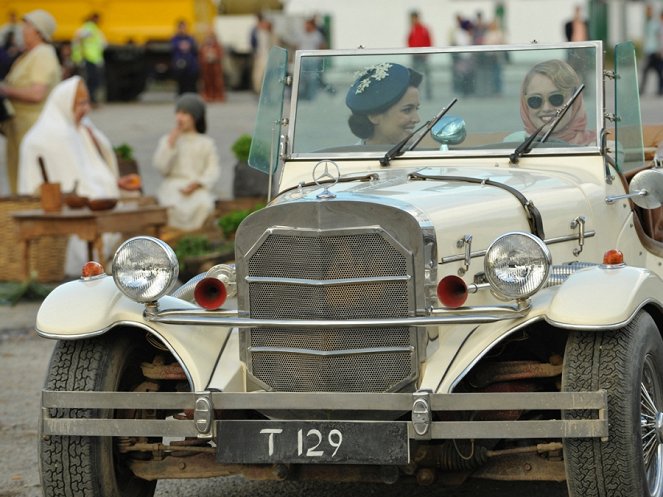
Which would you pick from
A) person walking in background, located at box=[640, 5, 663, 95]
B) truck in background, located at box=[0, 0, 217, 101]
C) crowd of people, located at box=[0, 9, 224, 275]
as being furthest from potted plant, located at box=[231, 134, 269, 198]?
person walking in background, located at box=[640, 5, 663, 95]

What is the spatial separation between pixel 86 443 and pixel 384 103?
213 cm

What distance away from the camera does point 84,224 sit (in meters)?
10.6

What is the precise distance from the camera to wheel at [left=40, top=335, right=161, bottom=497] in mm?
5117

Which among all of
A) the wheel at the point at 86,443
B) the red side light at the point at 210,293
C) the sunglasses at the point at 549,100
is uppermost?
the sunglasses at the point at 549,100

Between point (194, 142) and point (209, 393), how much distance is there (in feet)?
25.8

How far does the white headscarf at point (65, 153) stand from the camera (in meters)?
12.0

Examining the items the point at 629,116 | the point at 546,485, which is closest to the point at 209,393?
the point at 546,485

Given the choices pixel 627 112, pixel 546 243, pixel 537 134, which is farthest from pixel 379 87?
pixel 546 243

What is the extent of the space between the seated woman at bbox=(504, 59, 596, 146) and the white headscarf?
630cm

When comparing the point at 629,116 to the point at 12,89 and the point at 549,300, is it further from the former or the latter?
the point at 12,89

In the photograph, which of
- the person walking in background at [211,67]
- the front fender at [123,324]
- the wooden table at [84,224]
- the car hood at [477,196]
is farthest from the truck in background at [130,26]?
the front fender at [123,324]

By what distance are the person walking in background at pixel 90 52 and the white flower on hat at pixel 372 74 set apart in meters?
22.9

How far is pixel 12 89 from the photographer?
13.8m

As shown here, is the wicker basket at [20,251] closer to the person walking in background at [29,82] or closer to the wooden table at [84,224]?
the wooden table at [84,224]
